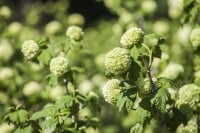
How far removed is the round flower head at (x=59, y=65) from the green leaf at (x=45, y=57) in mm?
122

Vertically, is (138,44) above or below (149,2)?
below

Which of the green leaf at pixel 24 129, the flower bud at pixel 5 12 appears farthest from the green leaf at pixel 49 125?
the flower bud at pixel 5 12

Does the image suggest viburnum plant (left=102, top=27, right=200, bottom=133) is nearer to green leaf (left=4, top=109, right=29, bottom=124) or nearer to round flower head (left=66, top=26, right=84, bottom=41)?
green leaf (left=4, top=109, right=29, bottom=124)

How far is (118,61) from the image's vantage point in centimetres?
271

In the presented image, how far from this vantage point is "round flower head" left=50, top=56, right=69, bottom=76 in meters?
3.35

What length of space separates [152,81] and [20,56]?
2763 millimetres

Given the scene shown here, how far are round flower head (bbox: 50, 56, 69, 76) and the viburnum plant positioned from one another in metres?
0.51

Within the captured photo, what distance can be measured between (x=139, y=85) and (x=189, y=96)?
0.42 metres

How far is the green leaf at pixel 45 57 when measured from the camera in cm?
350

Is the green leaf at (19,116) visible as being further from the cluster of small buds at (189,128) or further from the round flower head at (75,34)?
the cluster of small buds at (189,128)

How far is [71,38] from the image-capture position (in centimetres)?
370

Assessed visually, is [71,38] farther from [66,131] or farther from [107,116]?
[107,116]

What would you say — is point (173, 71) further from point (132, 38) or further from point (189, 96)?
point (132, 38)

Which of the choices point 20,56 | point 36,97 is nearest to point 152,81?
point 36,97
